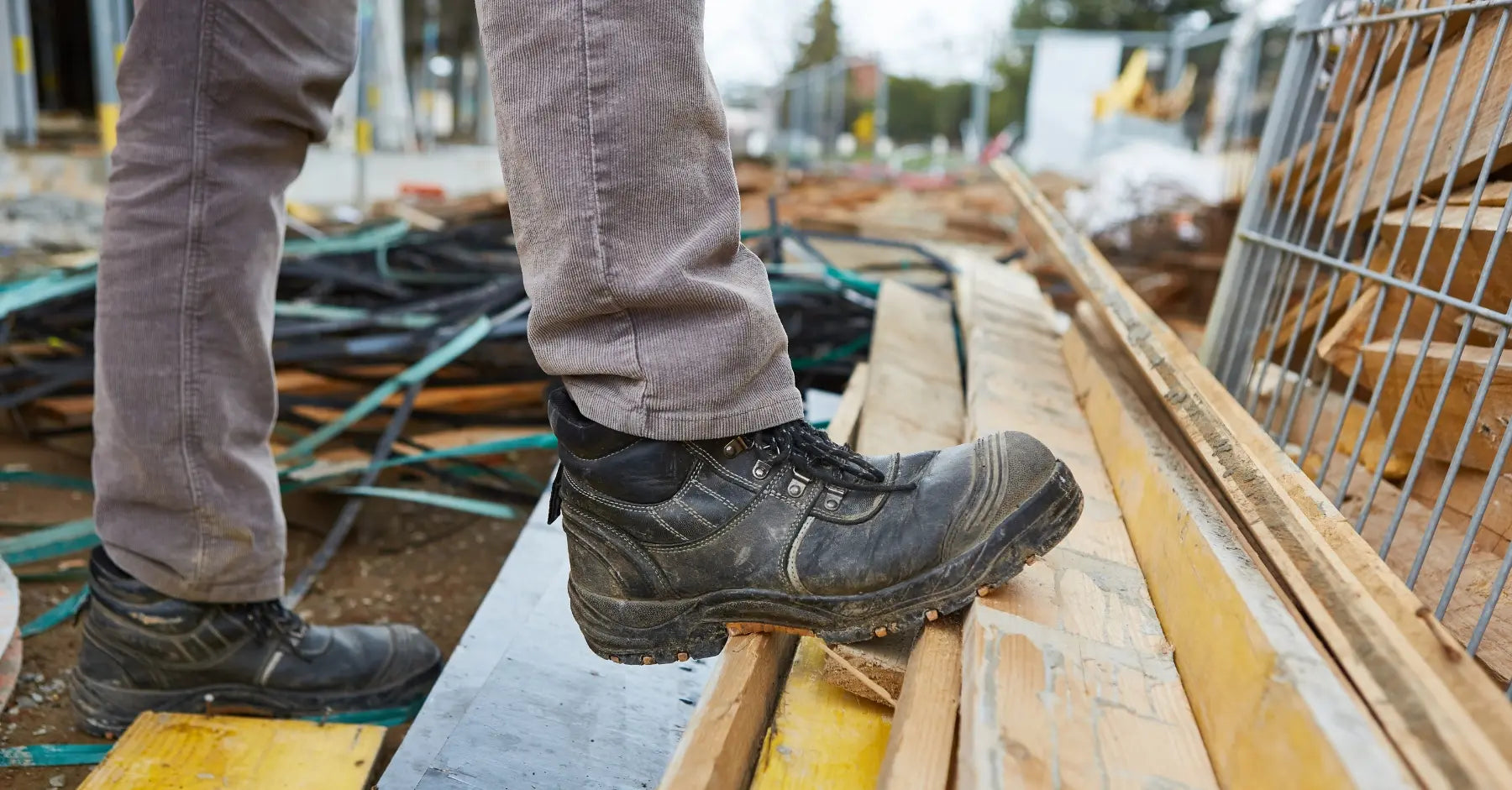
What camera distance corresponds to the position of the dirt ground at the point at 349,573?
→ 155 centimetres

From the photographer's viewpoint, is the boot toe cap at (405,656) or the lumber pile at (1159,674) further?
the boot toe cap at (405,656)

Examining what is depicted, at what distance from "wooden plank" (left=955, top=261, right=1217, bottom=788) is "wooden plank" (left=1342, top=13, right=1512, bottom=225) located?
0.73m

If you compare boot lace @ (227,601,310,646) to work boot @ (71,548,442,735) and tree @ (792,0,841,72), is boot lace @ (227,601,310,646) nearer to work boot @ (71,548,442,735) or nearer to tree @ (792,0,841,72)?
work boot @ (71,548,442,735)

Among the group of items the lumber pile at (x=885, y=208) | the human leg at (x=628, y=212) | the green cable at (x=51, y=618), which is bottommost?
the green cable at (x=51, y=618)

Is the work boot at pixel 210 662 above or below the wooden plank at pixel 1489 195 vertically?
below

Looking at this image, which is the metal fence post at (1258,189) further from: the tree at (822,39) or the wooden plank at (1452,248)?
the tree at (822,39)

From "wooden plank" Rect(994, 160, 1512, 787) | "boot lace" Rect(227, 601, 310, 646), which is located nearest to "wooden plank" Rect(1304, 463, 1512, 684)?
"wooden plank" Rect(994, 160, 1512, 787)

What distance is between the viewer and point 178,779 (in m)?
1.23

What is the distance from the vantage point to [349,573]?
6.86ft

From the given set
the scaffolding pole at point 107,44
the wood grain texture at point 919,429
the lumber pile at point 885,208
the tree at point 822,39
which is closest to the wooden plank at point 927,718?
the wood grain texture at point 919,429

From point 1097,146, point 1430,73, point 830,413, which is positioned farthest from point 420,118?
point 1430,73

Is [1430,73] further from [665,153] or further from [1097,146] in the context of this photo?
[1097,146]

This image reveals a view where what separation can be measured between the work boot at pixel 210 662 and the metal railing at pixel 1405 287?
1501 millimetres

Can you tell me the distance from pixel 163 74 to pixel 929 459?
108 centimetres
